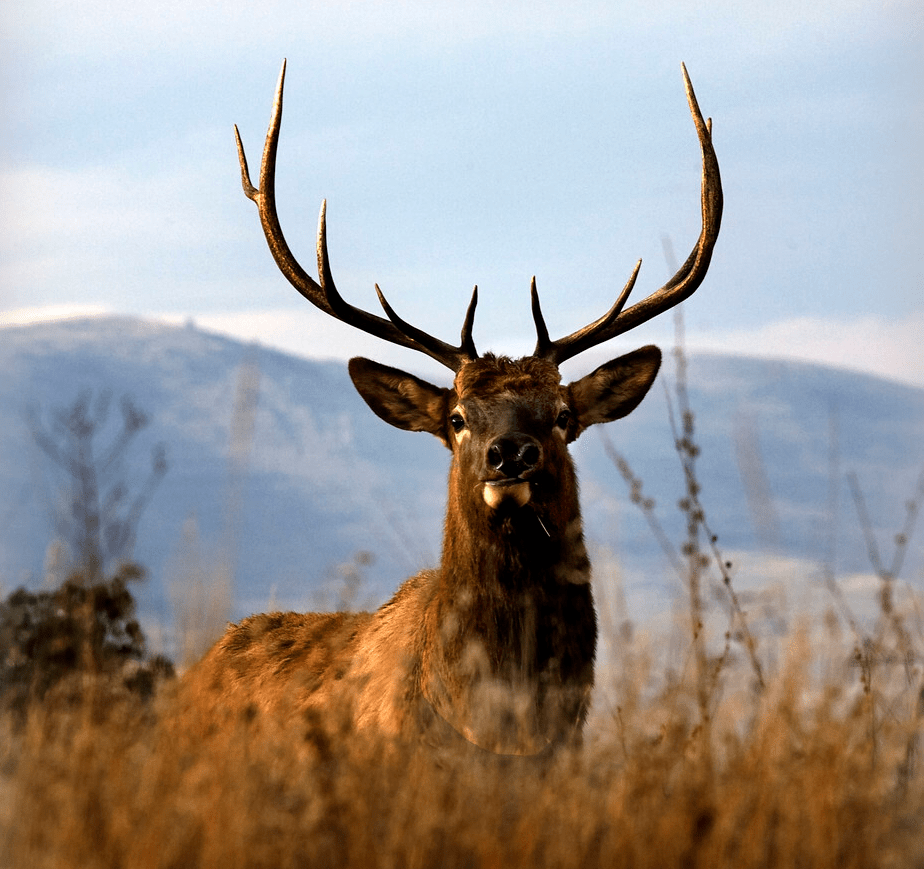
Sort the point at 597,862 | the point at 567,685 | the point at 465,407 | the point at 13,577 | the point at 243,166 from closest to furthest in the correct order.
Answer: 1. the point at 597,862
2. the point at 567,685
3. the point at 465,407
4. the point at 13,577
5. the point at 243,166

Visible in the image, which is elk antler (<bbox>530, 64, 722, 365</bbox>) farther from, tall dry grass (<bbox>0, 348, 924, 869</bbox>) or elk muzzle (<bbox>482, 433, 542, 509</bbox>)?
tall dry grass (<bbox>0, 348, 924, 869</bbox>)

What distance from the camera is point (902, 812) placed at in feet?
13.8

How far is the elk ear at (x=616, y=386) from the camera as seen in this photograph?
21.0ft

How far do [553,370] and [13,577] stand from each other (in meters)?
2.95

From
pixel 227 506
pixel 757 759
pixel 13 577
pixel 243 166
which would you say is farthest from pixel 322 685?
pixel 243 166

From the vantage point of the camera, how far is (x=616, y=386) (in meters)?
6.56

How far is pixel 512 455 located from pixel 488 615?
68 centimetres

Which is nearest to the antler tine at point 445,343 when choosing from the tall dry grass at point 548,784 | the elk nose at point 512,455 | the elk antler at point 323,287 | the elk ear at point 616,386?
the elk antler at point 323,287

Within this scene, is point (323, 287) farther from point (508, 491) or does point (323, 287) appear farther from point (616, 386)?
point (508, 491)

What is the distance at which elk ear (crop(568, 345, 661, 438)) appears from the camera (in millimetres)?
6398

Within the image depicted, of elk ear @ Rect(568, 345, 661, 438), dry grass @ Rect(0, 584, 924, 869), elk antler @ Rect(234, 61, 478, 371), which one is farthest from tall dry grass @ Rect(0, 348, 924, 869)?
elk antler @ Rect(234, 61, 478, 371)

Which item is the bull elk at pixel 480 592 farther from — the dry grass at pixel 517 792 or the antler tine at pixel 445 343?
the dry grass at pixel 517 792

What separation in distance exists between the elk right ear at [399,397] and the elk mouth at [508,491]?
1050mm

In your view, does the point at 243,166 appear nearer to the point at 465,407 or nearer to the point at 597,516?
the point at 465,407
